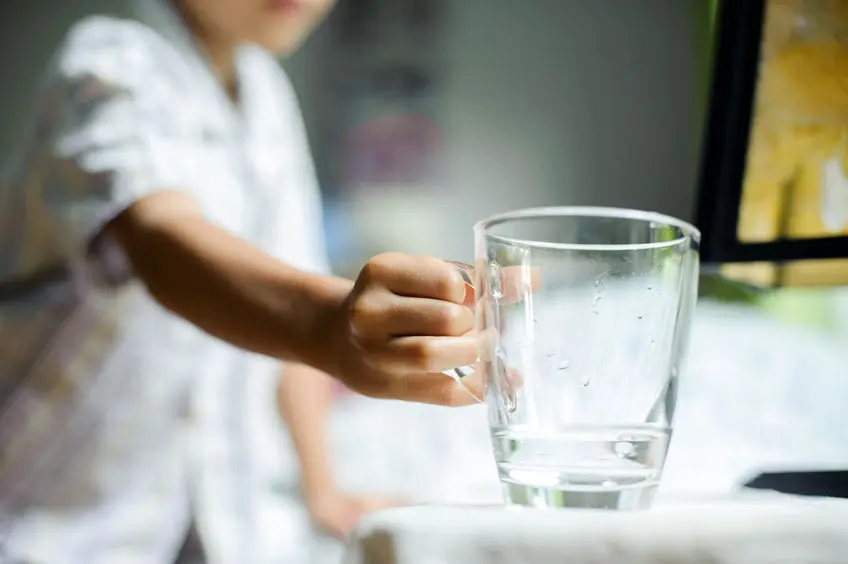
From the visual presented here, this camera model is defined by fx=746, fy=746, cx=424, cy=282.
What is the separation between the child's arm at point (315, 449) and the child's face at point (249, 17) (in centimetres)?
27

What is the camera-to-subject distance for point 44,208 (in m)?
0.40

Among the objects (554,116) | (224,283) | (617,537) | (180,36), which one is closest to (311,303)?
(224,283)

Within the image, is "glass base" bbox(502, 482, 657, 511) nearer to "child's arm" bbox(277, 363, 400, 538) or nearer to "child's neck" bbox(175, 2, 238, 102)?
"child's arm" bbox(277, 363, 400, 538)

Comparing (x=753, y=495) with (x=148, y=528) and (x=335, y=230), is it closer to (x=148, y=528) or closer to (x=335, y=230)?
(x=148, y=528)

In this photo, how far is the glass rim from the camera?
18 cm

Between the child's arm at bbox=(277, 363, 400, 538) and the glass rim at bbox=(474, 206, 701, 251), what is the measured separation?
32cm

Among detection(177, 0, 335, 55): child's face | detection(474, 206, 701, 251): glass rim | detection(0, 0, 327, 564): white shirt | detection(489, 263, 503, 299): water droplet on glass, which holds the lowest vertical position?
detection(0, 0, 327, 564): white shirt

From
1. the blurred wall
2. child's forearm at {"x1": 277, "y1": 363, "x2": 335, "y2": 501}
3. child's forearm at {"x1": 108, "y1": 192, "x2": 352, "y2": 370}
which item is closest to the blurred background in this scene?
the blurred wall

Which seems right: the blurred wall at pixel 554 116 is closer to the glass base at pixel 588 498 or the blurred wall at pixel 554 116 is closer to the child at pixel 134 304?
the child at pixel 134 304

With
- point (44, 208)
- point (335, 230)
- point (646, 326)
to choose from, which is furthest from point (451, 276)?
A: point (335, 230)

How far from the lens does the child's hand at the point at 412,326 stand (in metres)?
0.21

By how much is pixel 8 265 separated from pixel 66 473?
0.42 ft

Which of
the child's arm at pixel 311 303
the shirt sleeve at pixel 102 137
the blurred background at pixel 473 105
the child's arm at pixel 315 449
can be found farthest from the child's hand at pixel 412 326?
the blurred background at pixel 473 105

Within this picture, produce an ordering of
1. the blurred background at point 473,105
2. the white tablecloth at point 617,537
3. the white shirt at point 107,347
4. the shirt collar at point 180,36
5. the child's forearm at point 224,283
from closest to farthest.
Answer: the white tablecloth at point 617,537 → the child's forearm at point 224,283 → the white shirt at point 107,347 → the shirt collar at point 180,36 → the blurred background at point 473,105
